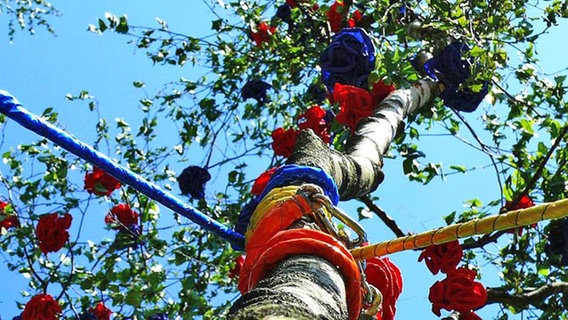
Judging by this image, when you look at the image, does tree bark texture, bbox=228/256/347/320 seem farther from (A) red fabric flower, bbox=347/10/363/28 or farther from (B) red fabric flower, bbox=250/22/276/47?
(B) red fabric flower, bbox=250/22/276/47

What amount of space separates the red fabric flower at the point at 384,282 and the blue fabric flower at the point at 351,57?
3.71 ft

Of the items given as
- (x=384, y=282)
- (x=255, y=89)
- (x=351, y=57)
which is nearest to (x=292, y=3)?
(x=255, y=89)

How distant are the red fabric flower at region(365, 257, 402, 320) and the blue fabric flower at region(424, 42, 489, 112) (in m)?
1.48

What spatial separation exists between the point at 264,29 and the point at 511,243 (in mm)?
2300

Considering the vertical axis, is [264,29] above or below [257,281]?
above

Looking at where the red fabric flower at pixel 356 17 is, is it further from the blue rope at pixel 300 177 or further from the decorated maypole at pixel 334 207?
the blue rope at pixel 300 177

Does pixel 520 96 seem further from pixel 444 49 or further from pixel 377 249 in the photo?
Result: pixel 377 249

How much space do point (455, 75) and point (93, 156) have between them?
1832 mm

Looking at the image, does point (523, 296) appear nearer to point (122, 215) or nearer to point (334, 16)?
point (334, 16)

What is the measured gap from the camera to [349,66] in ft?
9.08

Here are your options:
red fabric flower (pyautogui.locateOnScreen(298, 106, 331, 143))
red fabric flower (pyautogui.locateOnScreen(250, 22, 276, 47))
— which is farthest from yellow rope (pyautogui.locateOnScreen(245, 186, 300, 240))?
red fabric flower (pyautogui.locateOnScreen(250, 22, 276, 47))

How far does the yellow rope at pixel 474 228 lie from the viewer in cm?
141

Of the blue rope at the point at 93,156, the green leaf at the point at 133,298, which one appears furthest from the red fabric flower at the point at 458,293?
the green leaf at the point at 133,298

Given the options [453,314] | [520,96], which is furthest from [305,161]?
[520,96]
